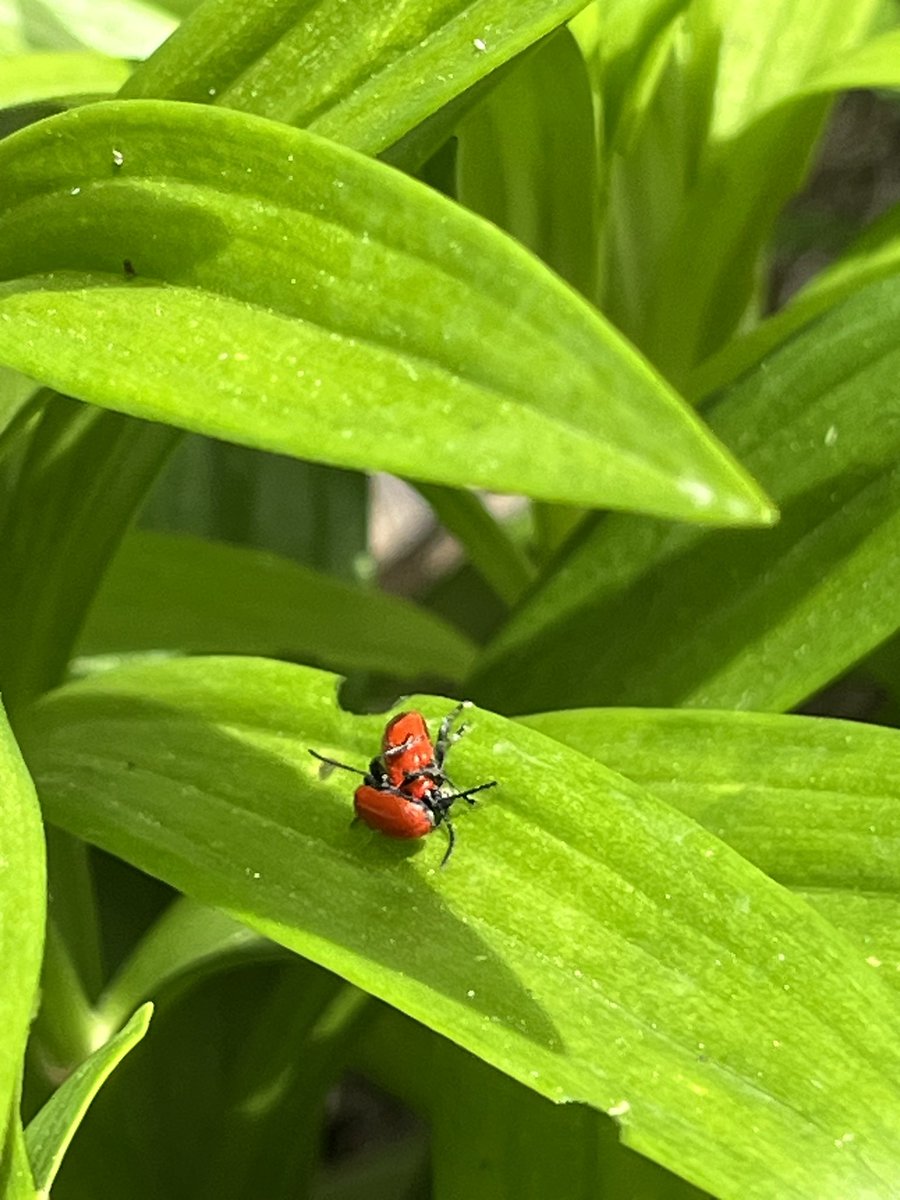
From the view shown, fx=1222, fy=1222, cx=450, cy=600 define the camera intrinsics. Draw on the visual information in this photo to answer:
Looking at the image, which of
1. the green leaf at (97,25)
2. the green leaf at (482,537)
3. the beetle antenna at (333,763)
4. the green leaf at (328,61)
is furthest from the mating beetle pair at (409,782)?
the green leaf at (97,25)

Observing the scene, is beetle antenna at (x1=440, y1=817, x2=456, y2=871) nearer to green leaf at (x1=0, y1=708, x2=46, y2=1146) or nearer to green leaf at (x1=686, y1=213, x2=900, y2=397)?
green leaf at (x1=0, y1=708, x2=46, y2=1146)

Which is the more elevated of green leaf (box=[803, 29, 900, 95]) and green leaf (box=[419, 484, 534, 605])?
green leaf (box=[803, 29, 900, 95])

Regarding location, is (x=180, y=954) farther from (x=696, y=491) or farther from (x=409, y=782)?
(x=696, y=491)

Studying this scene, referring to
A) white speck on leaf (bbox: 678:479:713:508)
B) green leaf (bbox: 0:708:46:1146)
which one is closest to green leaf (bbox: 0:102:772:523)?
white speck on leaf (bbox: 678:479:713:508)

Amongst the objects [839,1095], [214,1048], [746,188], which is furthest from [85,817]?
[746,188]

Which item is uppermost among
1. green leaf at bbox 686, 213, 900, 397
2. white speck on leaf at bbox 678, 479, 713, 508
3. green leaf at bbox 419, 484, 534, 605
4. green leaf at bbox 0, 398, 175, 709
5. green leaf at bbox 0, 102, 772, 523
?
green leaf at bbox 0, 102, 772, 523

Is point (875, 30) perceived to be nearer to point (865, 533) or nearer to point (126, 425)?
point (865, 533)

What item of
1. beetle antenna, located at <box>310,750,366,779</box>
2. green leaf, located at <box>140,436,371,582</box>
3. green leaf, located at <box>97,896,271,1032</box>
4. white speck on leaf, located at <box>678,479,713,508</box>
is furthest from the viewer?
green leaf, located at <box>140,436,371,582</box>
